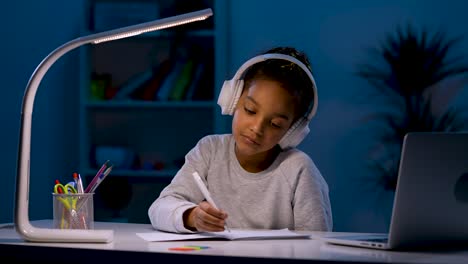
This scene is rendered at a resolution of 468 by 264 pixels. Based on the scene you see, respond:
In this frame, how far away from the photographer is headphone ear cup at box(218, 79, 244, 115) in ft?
7.22

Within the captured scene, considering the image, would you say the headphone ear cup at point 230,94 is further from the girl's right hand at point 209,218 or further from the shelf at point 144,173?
the shelf at point 144,173

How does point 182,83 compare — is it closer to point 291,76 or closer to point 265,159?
point 265,159

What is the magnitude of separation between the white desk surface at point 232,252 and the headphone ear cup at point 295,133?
57cm

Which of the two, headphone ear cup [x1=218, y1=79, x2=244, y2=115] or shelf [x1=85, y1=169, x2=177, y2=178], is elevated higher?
headphone ear cup [x1=218, y1=79, x2=244, y2=115]

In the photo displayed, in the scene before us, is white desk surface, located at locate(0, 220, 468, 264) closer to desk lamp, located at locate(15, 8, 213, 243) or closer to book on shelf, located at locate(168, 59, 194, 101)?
desk lamp, located at locate(15, 8, 213, 243)

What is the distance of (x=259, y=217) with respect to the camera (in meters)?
2.21

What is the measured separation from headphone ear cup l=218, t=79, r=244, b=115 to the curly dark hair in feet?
0.09

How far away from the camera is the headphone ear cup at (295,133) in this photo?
7.24 feet

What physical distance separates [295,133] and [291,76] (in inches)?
6.9

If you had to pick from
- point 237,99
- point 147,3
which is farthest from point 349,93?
point 237,99

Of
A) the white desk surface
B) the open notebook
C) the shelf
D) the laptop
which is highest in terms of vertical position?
the laptop

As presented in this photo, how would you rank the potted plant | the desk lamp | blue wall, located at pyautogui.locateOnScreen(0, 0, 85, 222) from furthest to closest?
blue wall, located at pyautogui.locateOnScreen(0, 0, 85, 222), the potted plant, the desk lamp

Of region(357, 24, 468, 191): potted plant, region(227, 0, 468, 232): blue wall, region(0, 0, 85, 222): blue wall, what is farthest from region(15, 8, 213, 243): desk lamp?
region(0, 0, 85, 222): blue wall

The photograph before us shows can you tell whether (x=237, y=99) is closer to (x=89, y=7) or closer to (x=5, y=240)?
(x=5, y=240)
